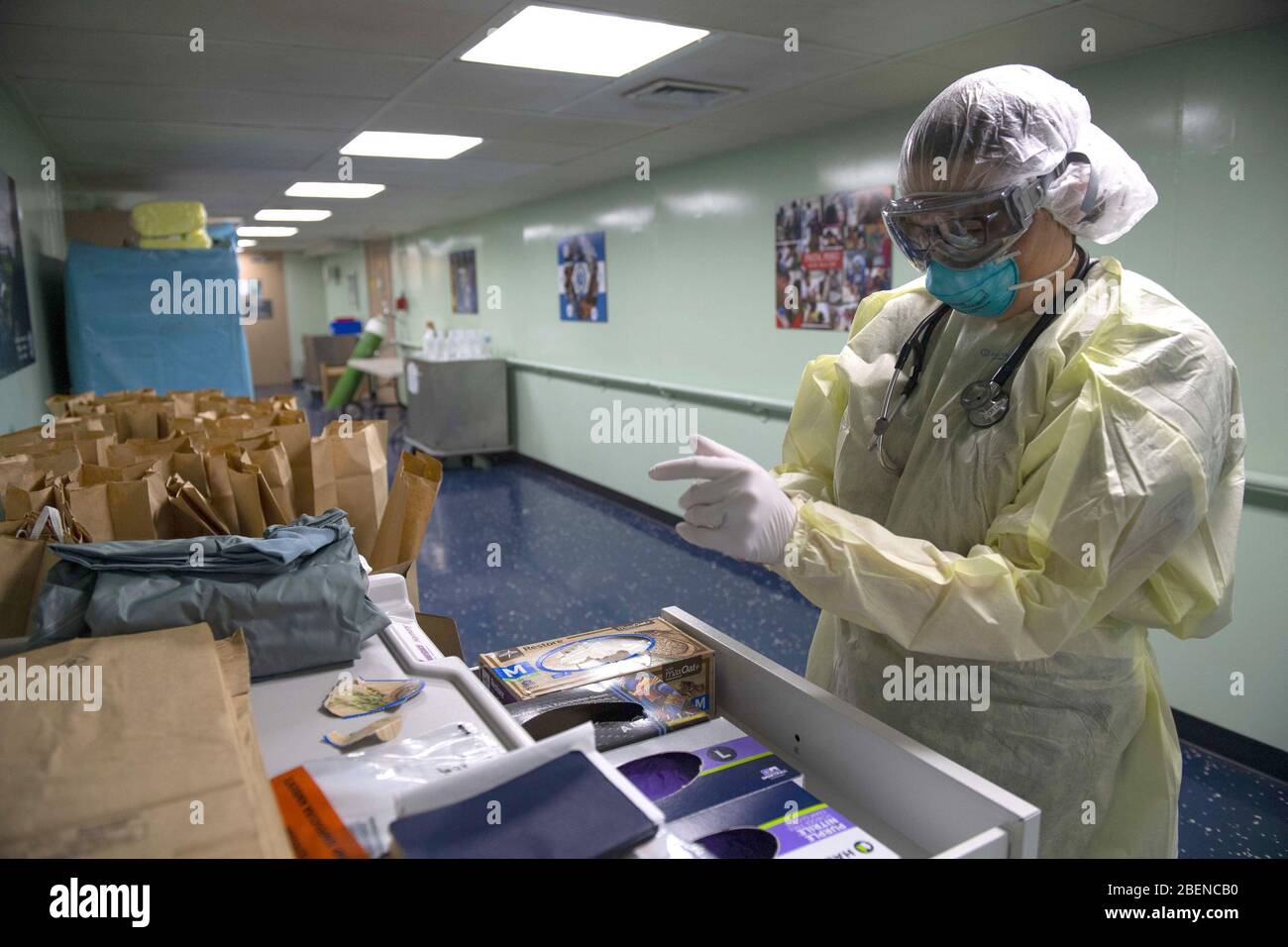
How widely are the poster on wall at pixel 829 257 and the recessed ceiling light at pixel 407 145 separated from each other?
1.60m

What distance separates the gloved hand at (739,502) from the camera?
114 centimetres

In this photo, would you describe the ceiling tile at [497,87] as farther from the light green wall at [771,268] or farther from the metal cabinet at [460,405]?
the metal cabinet at [460,405]

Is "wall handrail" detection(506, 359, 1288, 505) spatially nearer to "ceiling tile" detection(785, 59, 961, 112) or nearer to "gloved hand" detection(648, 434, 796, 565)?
"ceiling tile" detection(785, 59, 961, 112)

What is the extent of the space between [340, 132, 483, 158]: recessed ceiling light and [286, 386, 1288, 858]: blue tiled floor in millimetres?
2166

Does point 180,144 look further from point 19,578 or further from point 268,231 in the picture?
point 268,231

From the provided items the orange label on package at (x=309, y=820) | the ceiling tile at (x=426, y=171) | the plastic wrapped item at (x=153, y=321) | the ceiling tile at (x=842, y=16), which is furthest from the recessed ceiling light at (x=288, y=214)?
the orange label on package at (x=309, y=820)

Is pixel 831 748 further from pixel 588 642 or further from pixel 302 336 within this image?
pixel 302 336

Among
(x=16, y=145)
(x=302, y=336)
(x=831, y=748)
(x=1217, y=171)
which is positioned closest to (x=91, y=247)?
(x=16, y=145)

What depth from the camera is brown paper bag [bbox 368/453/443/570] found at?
1.74m

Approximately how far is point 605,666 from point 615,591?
279 centimetres

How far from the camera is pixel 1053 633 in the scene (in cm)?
109

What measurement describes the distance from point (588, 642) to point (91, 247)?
3.88 m

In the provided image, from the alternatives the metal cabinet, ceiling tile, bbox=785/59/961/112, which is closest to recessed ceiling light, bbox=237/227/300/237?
the metal cabinet

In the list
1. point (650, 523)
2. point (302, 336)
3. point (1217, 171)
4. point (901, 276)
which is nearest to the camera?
point (1217, 171)
